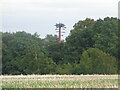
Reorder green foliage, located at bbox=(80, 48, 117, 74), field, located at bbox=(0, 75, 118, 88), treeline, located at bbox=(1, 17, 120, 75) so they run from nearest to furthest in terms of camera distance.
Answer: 1. field, located at bbox=(0, 75, 118, 88)
2. green foliage, located at bbox=(80, 48, 117, 74)
3. treeline, located at bbox=(1, 17, 120, 75)

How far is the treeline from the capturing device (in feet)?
109

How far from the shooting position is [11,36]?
165ft

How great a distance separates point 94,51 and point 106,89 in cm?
1962

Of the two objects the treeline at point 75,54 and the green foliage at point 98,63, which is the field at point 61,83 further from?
the treeline at point 75,54

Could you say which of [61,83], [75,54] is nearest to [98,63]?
[75,54]

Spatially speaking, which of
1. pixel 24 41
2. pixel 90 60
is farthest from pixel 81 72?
pixel 24 41

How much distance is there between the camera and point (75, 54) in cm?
4084

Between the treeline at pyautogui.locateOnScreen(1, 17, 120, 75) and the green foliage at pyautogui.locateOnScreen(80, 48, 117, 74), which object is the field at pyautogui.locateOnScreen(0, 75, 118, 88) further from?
the treeline at pyautogui.locateOnScreen(1, 17, 120, 75)

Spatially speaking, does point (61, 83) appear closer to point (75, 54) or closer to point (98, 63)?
point (98, 63)

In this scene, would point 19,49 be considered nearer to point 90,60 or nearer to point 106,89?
point 90,60

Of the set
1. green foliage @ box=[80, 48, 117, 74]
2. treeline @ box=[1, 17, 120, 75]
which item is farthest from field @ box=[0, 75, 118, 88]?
treeline @ box=[1, 17, 120, 75]

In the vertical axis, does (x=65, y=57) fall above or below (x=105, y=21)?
Answer: below

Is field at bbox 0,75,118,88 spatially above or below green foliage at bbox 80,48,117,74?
below

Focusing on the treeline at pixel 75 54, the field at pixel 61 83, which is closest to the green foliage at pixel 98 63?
the treeline at pixel 75 54
